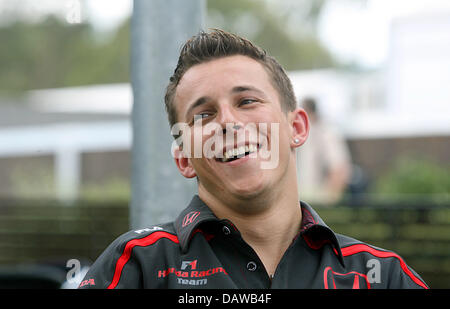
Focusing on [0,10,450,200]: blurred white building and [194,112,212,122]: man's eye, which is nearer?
[194,112,212,122]: man's eye

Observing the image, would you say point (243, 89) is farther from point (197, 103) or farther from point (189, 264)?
point (189, 264)

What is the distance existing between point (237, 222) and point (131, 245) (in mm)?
Answer: 349

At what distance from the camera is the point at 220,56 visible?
218 centimetres

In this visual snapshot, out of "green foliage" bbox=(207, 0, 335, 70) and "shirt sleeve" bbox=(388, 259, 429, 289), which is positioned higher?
"green foliage" bbox=(207, 0, 335, 70)

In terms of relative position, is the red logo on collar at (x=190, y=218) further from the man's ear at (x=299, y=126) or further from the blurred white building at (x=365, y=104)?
the blurred white building at (x=365, y=104)

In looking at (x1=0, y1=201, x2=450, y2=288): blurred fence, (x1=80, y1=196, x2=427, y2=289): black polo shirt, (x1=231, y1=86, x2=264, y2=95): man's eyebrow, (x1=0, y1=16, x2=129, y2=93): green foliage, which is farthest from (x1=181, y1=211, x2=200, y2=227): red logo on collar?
(x1=0, y1=16, x2=129, y2=93): green foliage

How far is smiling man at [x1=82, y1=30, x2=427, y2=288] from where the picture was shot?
75.3 inches

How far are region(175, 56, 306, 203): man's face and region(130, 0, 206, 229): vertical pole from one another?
14.1 inches

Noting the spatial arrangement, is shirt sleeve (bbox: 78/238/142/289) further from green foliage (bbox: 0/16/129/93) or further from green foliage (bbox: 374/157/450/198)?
green foliage (bbox: 0/16/129/93)

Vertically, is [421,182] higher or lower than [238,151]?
lower

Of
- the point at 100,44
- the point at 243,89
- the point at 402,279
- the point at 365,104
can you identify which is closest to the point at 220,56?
the point at 243,89

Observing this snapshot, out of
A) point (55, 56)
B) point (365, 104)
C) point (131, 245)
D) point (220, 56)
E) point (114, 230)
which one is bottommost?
point (114, 230)
